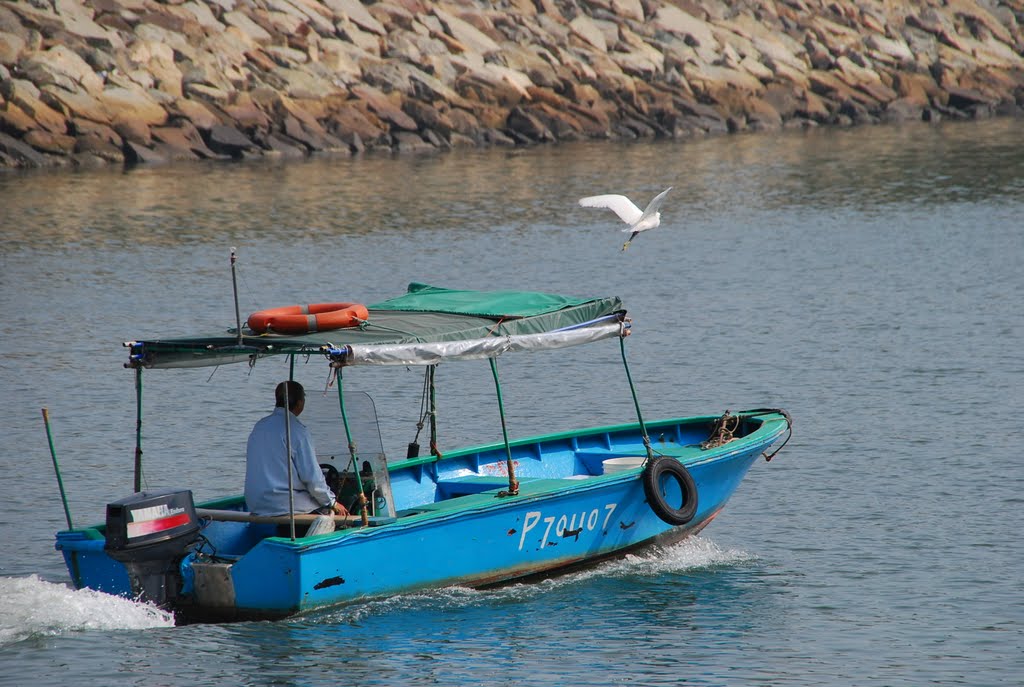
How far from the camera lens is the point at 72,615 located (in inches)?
445

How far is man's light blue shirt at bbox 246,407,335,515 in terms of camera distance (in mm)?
11156

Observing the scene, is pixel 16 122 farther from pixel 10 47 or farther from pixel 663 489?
pixel 663 489

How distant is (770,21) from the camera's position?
2564 inches

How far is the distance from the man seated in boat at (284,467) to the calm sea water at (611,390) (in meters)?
0.85

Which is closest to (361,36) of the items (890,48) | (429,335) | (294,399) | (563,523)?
(890,48)

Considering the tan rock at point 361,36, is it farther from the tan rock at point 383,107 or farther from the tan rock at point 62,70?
the tan rock at point 62,70

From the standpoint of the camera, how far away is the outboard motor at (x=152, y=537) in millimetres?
10719

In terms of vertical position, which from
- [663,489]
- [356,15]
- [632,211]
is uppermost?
[356,15]

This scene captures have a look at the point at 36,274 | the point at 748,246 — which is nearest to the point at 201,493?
the point at 36,274

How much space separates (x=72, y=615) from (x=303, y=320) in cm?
273

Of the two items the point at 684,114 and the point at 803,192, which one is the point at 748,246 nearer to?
the point at 803,192

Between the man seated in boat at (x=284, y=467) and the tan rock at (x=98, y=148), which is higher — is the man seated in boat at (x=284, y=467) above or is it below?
below

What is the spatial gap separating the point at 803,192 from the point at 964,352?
20.2 meters

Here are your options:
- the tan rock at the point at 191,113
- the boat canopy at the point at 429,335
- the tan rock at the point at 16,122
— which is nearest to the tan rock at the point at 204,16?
the tan rock at the point at 191,113
